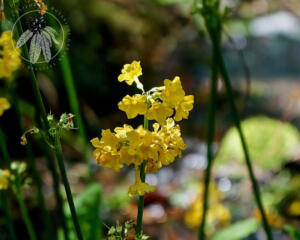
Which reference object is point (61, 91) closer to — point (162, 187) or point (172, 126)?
point (162, 187)

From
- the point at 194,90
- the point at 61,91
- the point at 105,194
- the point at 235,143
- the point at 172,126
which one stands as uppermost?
the point at 194,90

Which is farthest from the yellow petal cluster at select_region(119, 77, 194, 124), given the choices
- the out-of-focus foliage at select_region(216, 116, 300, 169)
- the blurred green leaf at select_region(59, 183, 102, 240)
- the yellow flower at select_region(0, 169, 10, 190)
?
the out-of-focus foliage at select_region(216, 116, 300, 169)

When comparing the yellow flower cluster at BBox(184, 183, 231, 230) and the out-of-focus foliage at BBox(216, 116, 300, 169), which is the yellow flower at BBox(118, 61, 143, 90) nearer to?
the yellow flower cluster at BBox(184, 183, 231, 230)

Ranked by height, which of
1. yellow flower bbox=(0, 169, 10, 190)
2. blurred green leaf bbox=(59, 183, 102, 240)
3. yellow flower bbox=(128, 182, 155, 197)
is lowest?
yellow flower bbox=(128, 182, 155, 197)

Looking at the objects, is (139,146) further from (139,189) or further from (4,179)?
(4,179)

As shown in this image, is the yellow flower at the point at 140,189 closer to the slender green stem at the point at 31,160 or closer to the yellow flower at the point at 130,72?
the yellow flower at the point at 130,72

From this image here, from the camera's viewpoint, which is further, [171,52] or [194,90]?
[171,52]

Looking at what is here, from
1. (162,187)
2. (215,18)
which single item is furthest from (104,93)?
(215,18)

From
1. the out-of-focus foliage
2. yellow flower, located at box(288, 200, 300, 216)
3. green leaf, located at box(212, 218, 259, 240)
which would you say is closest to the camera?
green leaf, located at box(212, 218, 259, 240)
